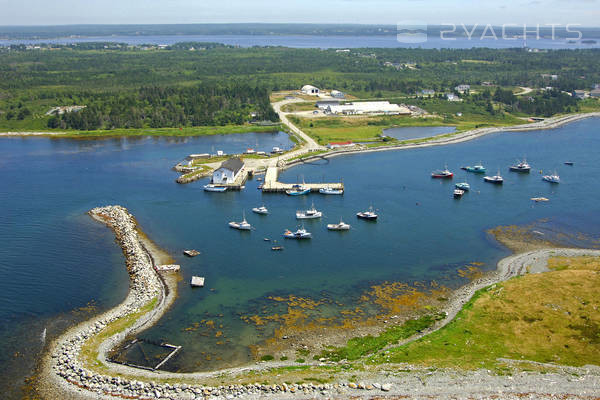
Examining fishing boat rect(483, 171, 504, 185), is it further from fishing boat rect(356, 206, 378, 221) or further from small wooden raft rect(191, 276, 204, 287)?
small wooden raft rect(191, 276, 204, 287)

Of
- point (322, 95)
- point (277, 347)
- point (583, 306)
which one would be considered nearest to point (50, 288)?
point (277, 347)

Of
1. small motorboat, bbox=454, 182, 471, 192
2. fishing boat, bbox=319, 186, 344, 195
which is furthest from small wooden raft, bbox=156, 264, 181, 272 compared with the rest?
small motorboat, bbox=454, 182, 471, 192

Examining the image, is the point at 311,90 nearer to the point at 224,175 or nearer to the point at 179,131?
the point at 179,131

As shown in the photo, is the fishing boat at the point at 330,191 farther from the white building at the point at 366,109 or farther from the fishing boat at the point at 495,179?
the white building at the point at 366,109

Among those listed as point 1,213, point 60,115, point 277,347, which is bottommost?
point 277,347

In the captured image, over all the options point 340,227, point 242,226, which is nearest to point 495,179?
point 340,227

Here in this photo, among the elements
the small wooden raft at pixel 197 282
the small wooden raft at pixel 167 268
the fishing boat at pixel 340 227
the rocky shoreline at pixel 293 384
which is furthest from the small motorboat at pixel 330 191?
the rocky shoreline at pixel 293 384

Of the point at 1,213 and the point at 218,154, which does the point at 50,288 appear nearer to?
the point at 1,213
